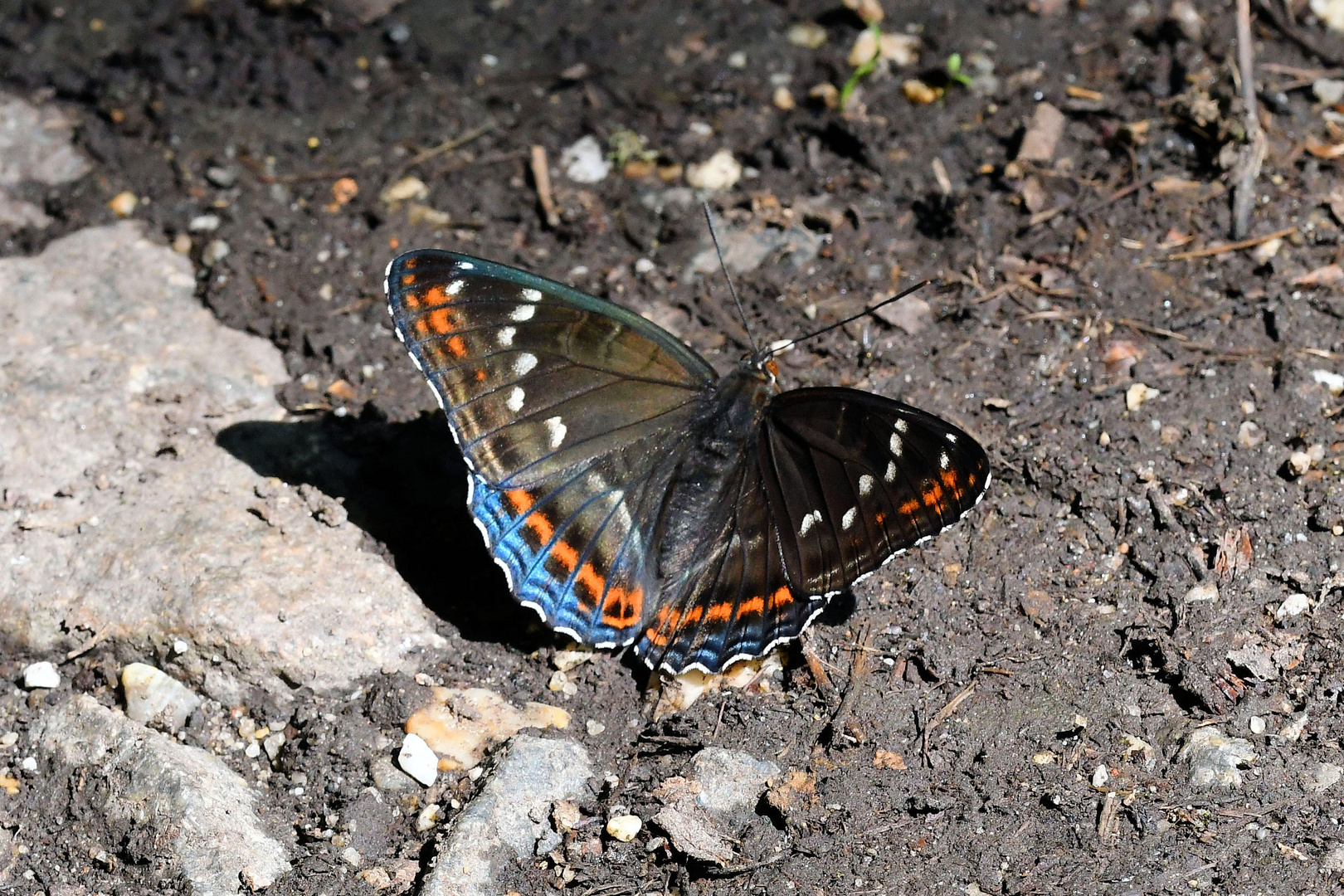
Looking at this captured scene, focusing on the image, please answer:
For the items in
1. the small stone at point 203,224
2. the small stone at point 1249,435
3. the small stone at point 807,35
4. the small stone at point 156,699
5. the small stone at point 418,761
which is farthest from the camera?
the small stone at point 807,35

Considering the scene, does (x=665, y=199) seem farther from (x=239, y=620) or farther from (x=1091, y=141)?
(x=239, y=620)

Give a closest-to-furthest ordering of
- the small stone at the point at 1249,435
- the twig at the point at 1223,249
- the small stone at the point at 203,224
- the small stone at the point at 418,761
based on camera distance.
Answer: the small stone at the point at 418,761, the small stone at the point at 1249,435, the twig at the point at 1223,249, the small stone at the point at 203,224

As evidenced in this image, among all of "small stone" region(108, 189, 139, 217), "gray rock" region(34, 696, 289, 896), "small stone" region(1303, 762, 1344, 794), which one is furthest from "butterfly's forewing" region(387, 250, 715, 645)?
"small stone" region(108, 189, 139, 217)

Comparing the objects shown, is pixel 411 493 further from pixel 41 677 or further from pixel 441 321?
pixel 41 677

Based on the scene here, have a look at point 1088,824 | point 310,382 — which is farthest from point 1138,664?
point 310,382

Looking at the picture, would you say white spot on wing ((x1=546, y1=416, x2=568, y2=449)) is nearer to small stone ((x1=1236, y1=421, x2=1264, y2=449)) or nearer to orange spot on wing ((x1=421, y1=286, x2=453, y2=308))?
orange spot on wing ((x1=421, y1=286, x2=453, y2=308))

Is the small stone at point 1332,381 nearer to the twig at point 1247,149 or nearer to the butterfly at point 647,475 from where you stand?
the twig at point 1247,149


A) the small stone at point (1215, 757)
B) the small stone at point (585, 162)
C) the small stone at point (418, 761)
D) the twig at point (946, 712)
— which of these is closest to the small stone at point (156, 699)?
the small stone at point (418, 761)

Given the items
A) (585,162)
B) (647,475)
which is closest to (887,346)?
(647,475)
